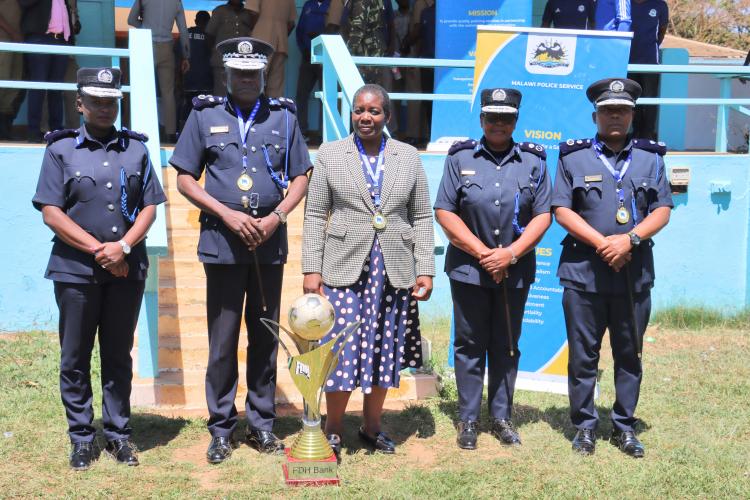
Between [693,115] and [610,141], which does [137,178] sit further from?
[693,115]

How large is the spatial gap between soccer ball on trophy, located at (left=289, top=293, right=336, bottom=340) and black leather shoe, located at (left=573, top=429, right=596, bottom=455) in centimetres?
163

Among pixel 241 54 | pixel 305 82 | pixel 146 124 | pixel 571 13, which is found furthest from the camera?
pixel 305 82

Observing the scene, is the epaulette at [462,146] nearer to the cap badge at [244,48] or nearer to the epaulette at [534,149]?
the epaulette at [534,149]

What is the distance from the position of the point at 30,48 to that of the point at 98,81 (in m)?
2.91

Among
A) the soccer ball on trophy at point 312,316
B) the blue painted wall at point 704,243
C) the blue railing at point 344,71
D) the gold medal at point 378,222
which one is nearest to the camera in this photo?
the soccer ball on trophy at point 312,316

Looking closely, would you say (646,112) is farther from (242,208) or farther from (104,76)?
(104,76)

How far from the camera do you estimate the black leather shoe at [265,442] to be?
16.9 ft

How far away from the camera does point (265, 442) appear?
5148mm

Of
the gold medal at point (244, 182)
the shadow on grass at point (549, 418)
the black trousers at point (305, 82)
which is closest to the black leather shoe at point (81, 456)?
the gold medal at point (244, 182)

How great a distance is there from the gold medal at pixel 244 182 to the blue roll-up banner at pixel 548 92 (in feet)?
6.67

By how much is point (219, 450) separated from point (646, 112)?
21.6 feet

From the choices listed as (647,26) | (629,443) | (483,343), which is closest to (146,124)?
(483,343)

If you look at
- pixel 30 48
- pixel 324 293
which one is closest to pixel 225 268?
pixel 324 293

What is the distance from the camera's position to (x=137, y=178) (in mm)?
4895
